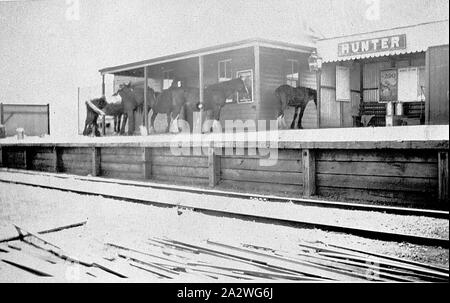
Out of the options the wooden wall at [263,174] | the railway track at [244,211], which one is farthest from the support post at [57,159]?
the wooden wall at [263,174]

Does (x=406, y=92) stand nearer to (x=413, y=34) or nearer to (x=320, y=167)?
(x=413, y=34)

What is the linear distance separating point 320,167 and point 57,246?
9.63ft

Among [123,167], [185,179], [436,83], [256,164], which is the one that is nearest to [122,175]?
[123,167]

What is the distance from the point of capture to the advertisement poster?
11180 millimetres

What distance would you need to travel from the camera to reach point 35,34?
523 cm

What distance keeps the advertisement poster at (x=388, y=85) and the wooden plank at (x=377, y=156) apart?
7.05m

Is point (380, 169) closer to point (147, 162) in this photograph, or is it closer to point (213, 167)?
point (213, 167)

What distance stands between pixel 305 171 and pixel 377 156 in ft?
2.82

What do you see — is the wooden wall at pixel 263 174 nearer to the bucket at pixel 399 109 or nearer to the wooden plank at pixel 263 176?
the wooden plank at pixel 263 176

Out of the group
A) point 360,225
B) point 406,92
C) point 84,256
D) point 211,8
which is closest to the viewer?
point 84,256

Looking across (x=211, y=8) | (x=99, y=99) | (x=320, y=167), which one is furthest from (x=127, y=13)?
(x=99, y=99)

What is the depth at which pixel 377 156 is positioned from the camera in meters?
4.50
